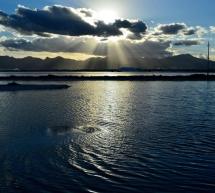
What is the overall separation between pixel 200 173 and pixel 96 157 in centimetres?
507

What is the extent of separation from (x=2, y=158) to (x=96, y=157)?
14.4ft

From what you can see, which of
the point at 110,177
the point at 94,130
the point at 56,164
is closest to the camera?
the point at 110,177

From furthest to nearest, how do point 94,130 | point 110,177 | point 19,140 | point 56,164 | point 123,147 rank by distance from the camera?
1. point 94,130
2. point 19,140
3. point 123,147
4. point 56,164
5. point 110,177

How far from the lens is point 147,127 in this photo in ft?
88.4

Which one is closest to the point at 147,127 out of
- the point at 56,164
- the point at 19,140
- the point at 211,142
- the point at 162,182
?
the point at 211,142

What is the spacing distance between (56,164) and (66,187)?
3.37m

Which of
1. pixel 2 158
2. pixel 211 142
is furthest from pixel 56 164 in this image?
pixel 211 142

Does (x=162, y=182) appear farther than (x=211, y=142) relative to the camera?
No

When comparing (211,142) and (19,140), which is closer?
(211,142)

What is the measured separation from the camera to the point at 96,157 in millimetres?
18062

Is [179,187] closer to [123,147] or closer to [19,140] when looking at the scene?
[123,147]

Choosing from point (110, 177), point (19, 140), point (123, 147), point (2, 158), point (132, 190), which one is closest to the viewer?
point (132, 190)

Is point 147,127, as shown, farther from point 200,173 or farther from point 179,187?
point 179,187

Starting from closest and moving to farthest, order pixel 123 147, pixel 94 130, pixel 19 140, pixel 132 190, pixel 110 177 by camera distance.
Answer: pixel 132 190 → pixel 110 177 → pixel 123 147 → pixel 19 140 → pixel 94 130
